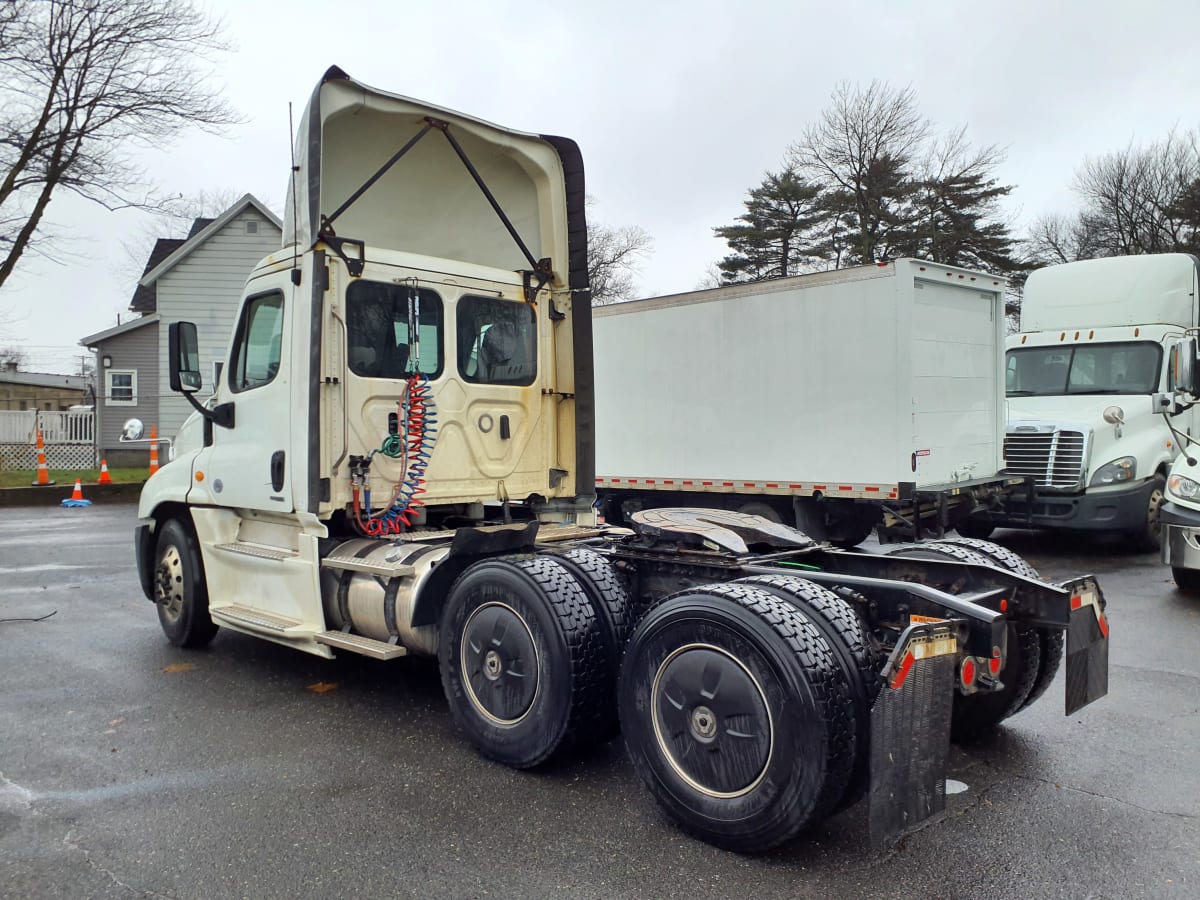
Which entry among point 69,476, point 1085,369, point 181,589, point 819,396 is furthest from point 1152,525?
point 69,476

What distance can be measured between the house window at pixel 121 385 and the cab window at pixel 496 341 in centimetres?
2331

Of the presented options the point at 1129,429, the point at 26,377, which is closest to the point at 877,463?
the point at 1129,429

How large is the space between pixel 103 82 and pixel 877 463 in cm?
2170

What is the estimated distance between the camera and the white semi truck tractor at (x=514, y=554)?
331 cm

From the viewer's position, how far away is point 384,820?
150 inches

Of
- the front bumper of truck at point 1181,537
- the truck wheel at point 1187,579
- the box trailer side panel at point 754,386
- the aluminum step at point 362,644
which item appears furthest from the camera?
the box trailer side panel at point 754,386

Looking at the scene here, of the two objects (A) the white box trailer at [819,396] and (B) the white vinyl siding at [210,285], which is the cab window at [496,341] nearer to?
(A) the white box trailer at [819,396]

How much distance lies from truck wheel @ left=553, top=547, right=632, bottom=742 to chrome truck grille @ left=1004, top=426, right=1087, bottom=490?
829 cm

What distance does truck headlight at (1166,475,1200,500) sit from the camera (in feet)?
26.7

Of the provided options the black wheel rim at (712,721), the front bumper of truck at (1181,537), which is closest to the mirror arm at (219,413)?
the black wheel rim at (712,721)

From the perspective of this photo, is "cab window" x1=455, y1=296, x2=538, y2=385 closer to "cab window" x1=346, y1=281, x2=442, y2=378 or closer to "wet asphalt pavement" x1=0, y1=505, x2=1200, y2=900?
"cab window" x1=346, y1=281, x2=442, y2=378

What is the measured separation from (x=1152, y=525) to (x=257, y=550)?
34.0 feet

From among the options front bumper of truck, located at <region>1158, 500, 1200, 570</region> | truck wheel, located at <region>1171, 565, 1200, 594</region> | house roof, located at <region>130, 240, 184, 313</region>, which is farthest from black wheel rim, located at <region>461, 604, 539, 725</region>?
house roof, located at <region>130, 240, 184, 313</region>

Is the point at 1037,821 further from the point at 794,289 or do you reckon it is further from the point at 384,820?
the point at 794,289
